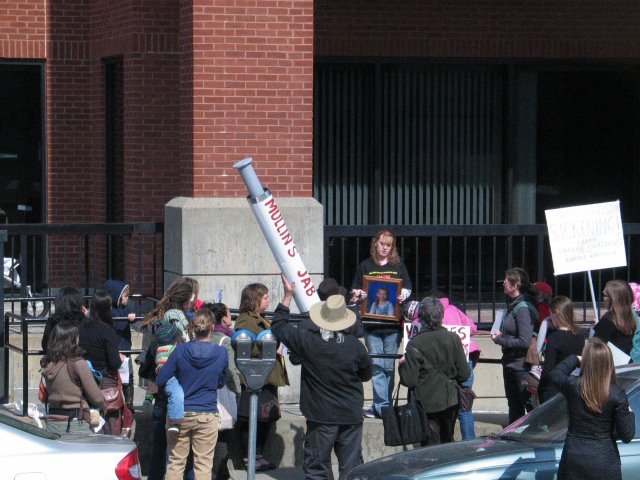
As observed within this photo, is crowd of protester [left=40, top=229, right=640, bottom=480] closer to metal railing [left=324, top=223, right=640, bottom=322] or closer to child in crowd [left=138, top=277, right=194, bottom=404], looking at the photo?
child in crowd [left=138, top=277, right=194, bottom=404]

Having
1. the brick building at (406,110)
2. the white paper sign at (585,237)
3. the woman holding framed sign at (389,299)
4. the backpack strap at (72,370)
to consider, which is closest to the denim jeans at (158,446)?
the backpack strap at (72,370)

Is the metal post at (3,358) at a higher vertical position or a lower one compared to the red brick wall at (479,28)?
lower

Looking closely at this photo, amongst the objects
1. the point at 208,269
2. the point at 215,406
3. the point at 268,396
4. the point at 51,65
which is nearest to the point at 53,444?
the point at 215,406

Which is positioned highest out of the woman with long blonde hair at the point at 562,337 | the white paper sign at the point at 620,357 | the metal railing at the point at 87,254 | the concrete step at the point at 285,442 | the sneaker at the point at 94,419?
the metal railing at the point at 87,254

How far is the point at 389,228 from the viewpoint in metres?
12.8

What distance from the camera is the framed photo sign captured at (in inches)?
447

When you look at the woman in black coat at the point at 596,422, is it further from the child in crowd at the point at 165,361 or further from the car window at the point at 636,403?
the child in crowd at the point at 165,361

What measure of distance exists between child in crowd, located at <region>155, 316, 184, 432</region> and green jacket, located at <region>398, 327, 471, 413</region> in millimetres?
1766

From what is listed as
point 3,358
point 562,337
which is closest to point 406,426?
point 562,337

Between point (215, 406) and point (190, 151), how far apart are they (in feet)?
13.2

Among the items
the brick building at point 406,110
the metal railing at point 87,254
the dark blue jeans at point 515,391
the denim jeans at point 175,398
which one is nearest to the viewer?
the denim jeans at point 175,398

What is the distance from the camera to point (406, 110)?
15.3m

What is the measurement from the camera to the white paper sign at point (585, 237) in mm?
10727

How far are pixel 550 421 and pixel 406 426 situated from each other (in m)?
1.68
